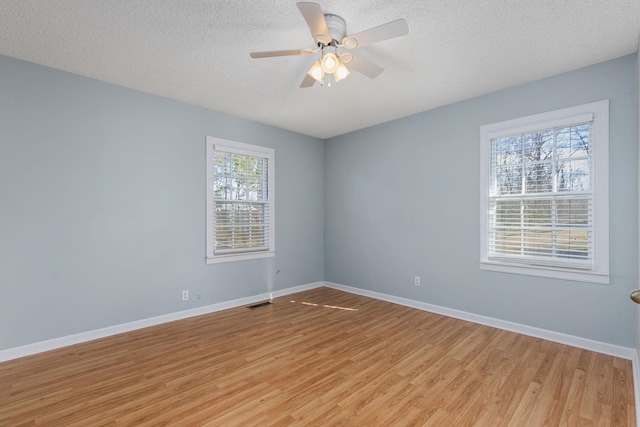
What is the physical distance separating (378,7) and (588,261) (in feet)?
9.72

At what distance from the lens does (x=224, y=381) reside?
7.54 ft

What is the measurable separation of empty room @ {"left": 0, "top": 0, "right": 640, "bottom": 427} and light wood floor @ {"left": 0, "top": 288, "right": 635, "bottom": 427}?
2 cm

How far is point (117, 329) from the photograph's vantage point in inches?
126

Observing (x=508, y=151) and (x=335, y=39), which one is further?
(x=508, y=151)

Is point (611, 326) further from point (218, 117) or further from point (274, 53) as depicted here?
point (218, 117)

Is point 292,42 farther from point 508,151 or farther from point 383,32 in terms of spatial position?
point 508,151

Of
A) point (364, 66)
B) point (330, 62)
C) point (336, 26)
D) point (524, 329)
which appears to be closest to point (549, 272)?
point (524, 329)

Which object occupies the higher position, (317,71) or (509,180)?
(317,71)

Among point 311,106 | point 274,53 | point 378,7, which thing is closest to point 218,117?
point 311,106

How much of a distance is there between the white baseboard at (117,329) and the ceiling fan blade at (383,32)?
3.52m

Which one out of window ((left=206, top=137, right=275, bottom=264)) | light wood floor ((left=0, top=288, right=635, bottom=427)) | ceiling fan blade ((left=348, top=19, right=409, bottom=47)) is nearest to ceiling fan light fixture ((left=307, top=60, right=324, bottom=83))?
ceiling fan blade ((left=348, top=19, right=409, bottom=47))

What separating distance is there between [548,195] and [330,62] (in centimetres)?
258

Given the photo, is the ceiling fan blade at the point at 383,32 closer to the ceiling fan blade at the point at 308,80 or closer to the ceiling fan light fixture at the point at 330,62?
the ceiling fan light fixture at the point at 330,62

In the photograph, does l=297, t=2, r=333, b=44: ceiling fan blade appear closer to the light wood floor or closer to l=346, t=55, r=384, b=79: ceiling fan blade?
l=346, t=55, r=384, b=79: ceiling fan blade
